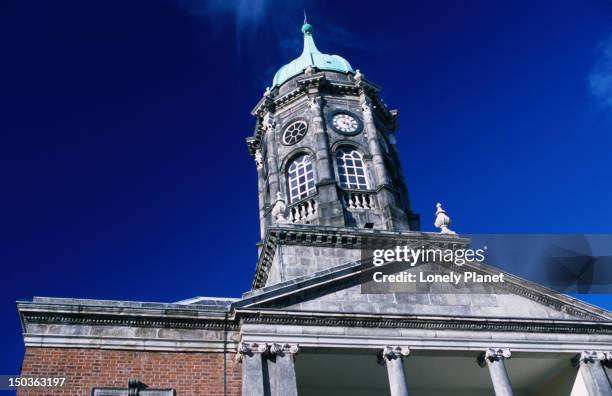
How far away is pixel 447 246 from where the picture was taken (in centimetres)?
2048

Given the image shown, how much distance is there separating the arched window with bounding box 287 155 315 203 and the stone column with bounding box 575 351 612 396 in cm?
1102

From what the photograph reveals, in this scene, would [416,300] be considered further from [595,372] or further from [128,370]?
[128,370]

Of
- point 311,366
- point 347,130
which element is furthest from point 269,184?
point 311,366

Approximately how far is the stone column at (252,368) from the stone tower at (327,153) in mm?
5715

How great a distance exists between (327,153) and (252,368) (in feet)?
35.8

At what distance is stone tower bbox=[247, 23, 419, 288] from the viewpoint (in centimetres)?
2246

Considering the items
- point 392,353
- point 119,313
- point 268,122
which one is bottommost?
point 392,353

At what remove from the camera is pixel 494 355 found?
16969 millimetres

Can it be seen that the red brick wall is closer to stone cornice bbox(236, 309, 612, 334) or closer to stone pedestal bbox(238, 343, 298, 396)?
stone pedestal bbox(238, 343, 298, 396)

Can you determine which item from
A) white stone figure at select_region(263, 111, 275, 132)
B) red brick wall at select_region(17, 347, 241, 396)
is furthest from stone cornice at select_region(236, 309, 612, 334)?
white stone figure at select_region(263, 111, 275, 132)

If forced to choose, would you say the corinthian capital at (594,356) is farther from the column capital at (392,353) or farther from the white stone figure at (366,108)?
the white stone figure at (366,108)

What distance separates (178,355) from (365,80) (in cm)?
1628

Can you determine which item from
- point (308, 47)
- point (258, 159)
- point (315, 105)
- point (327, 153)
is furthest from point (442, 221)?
point (308, 47)

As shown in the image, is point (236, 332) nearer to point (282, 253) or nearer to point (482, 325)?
point (282, 253)
